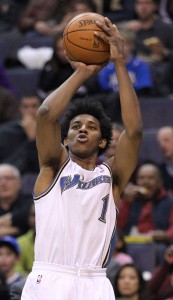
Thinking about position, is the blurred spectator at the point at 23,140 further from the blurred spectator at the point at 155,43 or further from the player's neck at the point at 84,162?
the player's neck at the point at 84,162

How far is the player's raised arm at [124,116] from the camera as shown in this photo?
6938 mm

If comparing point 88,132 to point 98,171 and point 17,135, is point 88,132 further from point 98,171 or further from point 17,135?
point 17,135

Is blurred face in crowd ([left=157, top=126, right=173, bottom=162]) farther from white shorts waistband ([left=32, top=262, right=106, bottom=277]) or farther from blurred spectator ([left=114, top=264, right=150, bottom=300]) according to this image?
white shorts waistband ([left=32, top=262, right=106, bottom=277])

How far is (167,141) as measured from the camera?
39.4ft

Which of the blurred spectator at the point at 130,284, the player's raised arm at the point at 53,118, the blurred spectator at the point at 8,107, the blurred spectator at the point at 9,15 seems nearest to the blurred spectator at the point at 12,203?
the blurred spectator at the point at 8,107

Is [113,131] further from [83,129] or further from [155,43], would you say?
[83,129]

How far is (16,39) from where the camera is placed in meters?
15.7

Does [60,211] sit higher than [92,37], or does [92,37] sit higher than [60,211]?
[92,37]

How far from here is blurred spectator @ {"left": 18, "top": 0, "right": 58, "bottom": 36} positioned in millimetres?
15906

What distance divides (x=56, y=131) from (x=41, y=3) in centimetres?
938

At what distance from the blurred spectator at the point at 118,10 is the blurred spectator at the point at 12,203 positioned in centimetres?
461

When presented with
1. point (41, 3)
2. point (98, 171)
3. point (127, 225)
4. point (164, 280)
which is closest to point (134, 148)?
point (98, 171)

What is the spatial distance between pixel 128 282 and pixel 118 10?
282 inches

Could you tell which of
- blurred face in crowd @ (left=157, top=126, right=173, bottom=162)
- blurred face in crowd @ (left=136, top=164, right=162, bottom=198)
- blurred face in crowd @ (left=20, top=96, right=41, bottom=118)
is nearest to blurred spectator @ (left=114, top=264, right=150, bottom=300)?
blurred face in crowd @ (left=136, top=164, right=162, bottom=198)
